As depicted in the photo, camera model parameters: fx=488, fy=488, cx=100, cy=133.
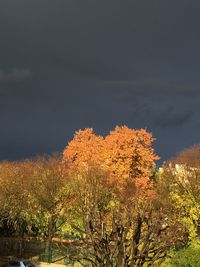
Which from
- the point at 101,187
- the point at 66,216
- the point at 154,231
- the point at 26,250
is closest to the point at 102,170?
the point at 101,187

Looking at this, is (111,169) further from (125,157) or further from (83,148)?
(83,148)

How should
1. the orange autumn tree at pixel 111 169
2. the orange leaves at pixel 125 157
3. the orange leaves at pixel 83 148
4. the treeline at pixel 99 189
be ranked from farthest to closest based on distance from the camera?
the orange leaves at pixel 83 148 → the orange leaves at pixel 125 157 → the orange autumn tree at pixel 111 169 → the treeline at pixel 99 189

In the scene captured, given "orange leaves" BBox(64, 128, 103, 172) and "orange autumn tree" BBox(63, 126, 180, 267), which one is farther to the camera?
"orange leaves" BBox(64, 128, 103, 172)

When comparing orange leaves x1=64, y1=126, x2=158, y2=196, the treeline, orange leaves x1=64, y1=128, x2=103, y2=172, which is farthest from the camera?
orange leaves x1=64, y1=128, x2=103, y2=172

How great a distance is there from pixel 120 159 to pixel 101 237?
202ft

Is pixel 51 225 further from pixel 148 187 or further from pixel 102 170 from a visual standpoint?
pixel 148 187

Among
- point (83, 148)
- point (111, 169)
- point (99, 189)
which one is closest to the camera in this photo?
point (99, 189)

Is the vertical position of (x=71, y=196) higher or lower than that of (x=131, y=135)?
lower

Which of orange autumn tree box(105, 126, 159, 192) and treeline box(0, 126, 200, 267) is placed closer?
treeline box(0, 126, 200, 267)

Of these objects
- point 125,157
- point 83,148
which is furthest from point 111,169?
point 83,148

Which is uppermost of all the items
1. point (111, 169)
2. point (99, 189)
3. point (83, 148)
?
point (83, 148)

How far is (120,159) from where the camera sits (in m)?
75.8

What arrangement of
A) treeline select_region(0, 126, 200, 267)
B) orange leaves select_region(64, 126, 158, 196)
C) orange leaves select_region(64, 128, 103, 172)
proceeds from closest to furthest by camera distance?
1. treeline select_region(0, 126, 200, 267)
2. orange leaves select_region(64, 126, 158, 196)
3. orange leaves select_region(64, 128, 103, 172)

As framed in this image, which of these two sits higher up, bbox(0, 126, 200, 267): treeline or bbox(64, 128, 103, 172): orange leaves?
bbox(64, 128, 103, 172): orange leaves
